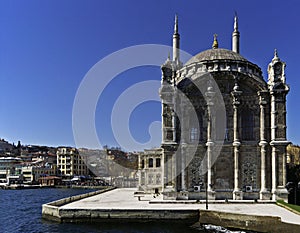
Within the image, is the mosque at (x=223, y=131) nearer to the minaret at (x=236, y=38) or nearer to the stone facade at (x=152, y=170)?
the minaret at (x=236, y=38)

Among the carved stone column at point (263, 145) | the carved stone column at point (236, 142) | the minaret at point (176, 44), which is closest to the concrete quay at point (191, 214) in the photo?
the carved stone column at point (263, 145)

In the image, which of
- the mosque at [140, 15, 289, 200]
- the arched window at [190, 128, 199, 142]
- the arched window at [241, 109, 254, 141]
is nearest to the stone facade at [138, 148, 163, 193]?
the arched window at [190, 128, 199, 142]

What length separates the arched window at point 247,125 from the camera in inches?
1520

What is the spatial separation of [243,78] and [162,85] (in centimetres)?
826

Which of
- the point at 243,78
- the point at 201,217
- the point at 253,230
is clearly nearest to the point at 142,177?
the point at 243,78

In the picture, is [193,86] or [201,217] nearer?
[201,217]

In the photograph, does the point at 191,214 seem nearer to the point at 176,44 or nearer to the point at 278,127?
the point at 278,127

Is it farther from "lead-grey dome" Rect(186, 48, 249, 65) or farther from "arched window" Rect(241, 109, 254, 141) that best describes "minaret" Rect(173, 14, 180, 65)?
"arched window" Rect(241, 109, 254, 141)

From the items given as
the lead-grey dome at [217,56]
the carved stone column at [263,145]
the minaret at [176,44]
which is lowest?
the carved stone column at [263,145]

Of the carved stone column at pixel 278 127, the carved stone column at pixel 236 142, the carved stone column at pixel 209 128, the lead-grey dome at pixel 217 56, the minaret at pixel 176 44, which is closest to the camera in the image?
the carved stone column at pixel 278 127

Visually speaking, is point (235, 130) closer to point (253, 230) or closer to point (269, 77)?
point (269, 77)

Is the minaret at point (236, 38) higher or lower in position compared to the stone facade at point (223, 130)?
higher

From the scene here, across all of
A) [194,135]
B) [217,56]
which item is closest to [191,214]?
[194,135]

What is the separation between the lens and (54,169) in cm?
12250
